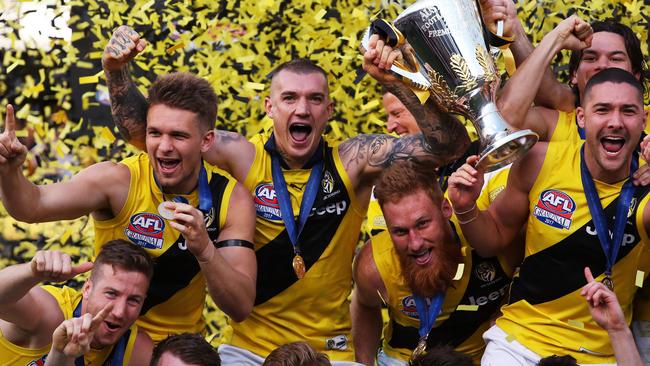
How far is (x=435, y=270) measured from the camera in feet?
16.5

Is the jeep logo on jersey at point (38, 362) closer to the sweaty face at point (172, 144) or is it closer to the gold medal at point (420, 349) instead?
the sweaty face at point (172, 144)

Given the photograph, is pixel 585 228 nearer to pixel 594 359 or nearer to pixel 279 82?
pixel 594 359

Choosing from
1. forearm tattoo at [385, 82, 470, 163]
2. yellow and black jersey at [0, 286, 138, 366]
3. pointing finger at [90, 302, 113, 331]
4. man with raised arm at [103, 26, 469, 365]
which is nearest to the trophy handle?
forearm tattoo at [385, 82, 470, 163]

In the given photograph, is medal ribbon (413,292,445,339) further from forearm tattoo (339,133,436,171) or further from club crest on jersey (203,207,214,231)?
club crest on jersey (203,207,214,231)

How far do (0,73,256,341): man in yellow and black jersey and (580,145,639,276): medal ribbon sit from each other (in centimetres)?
141

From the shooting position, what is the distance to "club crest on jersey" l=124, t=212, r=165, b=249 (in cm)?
491

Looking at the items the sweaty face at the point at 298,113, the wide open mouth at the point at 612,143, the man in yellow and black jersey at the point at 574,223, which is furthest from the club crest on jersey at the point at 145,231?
the wide open mouth at the point at 612,143

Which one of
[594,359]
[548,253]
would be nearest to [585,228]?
[548,253]

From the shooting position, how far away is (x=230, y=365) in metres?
5.30

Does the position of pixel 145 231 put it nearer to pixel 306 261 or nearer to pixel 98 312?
pixel 98 312

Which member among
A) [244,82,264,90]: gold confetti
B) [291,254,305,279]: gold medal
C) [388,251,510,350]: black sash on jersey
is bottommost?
[388,251,510,350]: black sash on jersey

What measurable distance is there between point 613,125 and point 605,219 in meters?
0.39

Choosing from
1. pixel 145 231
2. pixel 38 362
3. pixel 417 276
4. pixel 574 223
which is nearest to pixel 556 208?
pixel 574 223

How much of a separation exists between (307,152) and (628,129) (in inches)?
55.3
